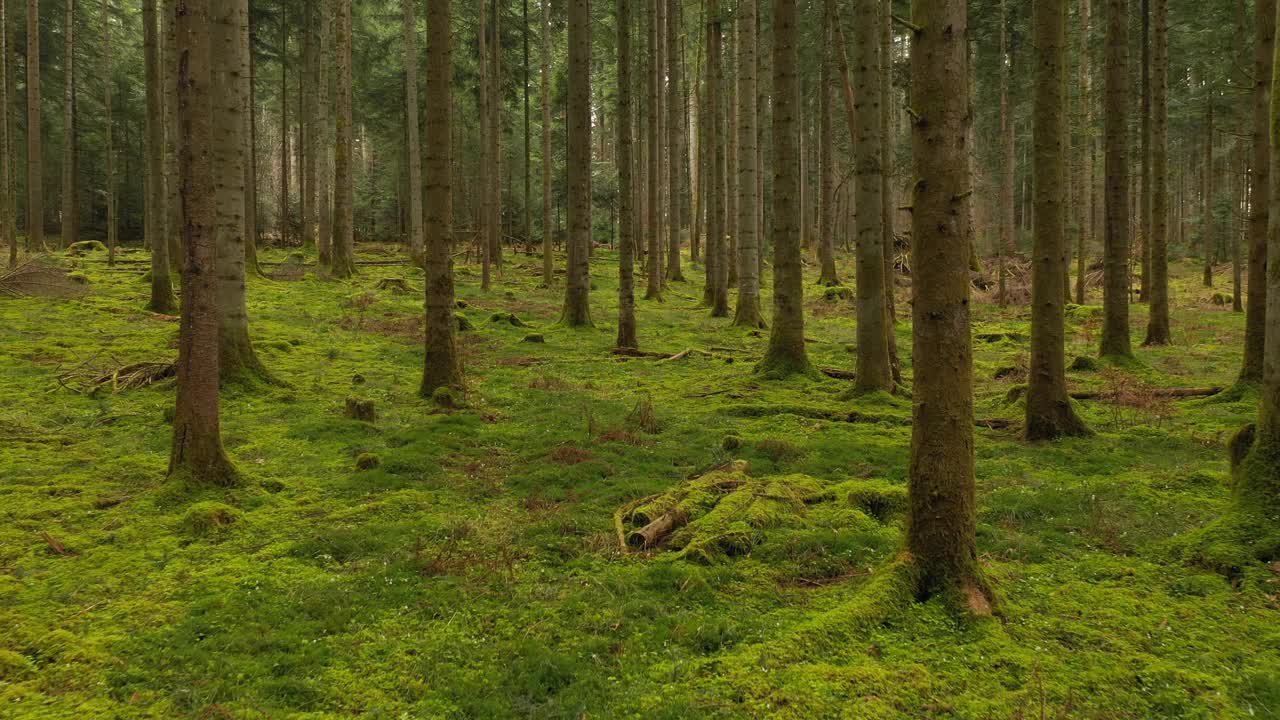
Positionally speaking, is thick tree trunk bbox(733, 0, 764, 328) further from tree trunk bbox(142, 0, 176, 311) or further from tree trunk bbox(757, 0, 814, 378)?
tree trunk bbox(142, 0, 176, 311)

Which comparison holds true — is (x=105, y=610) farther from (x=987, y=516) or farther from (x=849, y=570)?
(x=987, y=516)

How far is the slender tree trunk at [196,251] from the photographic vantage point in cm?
647

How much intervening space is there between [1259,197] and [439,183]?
11.0 meters

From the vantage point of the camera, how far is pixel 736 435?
372 inches

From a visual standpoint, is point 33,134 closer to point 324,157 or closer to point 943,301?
point 324,157

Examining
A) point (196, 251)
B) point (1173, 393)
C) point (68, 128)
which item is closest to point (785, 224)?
point (1173, 393)

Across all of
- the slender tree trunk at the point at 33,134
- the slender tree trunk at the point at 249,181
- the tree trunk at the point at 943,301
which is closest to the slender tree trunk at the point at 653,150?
the slender tree trunk at the point at 249,181

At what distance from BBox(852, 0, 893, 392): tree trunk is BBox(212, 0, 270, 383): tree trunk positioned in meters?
8.91

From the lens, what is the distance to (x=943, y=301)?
4.48 m

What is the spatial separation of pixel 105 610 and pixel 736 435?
6.54 m

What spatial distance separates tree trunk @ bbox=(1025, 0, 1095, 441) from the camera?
8586 mm

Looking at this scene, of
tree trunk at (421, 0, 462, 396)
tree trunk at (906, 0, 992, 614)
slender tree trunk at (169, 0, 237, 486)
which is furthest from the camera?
tree trunk at (421, 0, 462, 396)

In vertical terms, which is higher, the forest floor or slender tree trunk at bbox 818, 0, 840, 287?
slender tree trunk at bbox 818, 0, 840, 287

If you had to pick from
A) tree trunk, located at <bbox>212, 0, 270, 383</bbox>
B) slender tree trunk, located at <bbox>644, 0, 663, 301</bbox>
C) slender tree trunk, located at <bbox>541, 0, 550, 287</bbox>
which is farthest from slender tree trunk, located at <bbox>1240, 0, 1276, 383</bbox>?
slender tree trunk, located at <bbox>541, 0, 550, 287</bbox>
